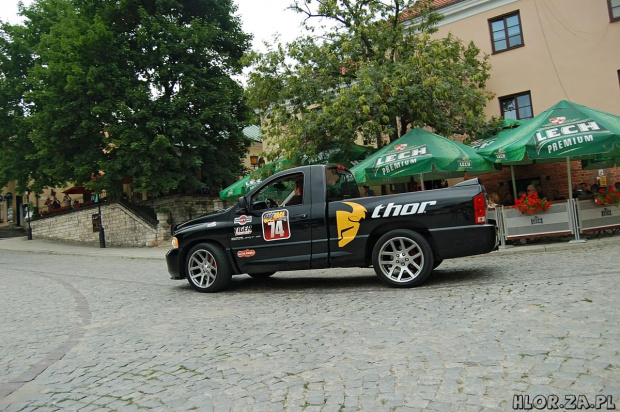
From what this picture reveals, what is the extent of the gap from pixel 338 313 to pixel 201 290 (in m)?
3.35

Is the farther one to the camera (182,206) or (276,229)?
(182,206)

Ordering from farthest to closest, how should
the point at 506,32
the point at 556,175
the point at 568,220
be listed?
the point at 506,32, the point at 556,175, the point at 568,220

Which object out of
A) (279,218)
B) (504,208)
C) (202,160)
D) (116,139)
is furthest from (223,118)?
(279,218)

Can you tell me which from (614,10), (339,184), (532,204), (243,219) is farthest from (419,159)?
(614,10)

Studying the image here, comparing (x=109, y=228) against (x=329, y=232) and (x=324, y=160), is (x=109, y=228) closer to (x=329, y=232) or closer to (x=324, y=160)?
(x=324, y=160)

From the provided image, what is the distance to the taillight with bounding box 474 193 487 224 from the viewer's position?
6.75 meters

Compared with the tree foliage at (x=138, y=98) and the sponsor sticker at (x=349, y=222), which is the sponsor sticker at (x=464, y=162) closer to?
the sponsor sticker at (x=349, y=222)

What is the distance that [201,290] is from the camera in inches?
322

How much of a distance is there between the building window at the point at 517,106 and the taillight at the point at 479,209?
45.7 ft

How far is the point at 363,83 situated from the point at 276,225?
7.95 m

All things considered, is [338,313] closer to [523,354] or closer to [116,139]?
[523,354]

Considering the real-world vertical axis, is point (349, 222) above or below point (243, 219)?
below

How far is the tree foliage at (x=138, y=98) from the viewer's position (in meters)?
22.0

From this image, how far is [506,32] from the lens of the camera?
19203mm
